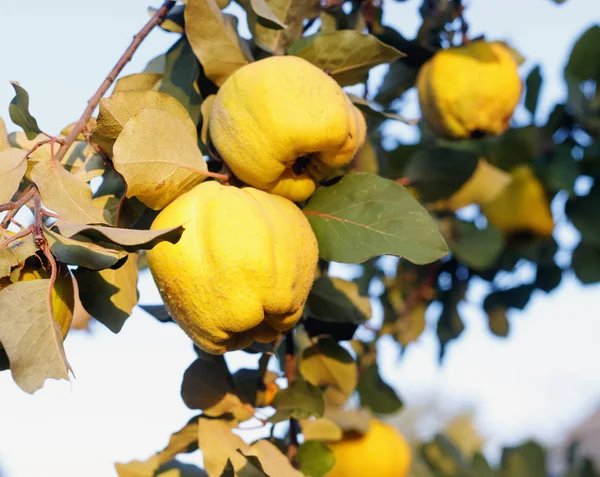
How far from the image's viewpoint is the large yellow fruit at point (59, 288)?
3.12ft

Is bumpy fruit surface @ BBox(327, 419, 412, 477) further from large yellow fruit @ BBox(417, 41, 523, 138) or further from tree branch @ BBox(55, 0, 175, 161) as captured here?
tree branch @ BBox(55, 0, 175, 161)

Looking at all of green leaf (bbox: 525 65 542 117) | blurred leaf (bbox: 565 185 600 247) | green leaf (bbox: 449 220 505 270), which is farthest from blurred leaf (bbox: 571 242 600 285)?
green leaf (bbox: 525 65 542 117)

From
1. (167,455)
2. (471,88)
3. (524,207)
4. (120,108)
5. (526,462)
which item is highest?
(120,108)

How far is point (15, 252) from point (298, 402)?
547mm

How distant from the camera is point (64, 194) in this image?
3.13ft

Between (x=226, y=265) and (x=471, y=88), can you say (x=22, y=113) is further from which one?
(x=471, y=88)

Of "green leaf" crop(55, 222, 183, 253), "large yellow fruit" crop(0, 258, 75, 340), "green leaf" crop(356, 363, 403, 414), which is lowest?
"green leaf" crop(356, 363, 403, 414)

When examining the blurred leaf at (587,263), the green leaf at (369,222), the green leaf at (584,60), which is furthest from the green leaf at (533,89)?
the green leaf at (369,222)

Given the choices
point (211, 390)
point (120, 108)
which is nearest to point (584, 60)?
point (211, 390)

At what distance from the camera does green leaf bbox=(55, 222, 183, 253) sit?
0.80 m

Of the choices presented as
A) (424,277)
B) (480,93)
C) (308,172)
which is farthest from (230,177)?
(424,277)

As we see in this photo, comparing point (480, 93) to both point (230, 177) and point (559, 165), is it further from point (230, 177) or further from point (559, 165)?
point (230, 177)

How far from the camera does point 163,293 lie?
92cm

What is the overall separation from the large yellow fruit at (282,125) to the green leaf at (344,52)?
0.15m
